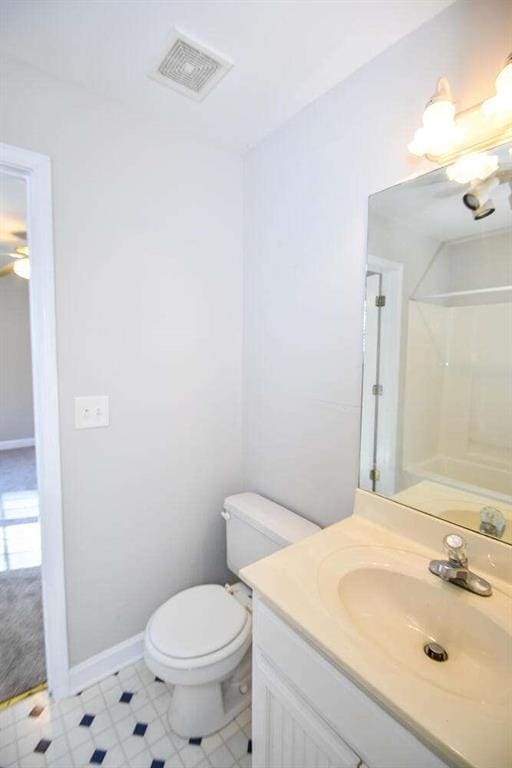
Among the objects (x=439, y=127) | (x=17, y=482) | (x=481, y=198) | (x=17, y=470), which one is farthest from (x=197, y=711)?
(x=17, y=470)

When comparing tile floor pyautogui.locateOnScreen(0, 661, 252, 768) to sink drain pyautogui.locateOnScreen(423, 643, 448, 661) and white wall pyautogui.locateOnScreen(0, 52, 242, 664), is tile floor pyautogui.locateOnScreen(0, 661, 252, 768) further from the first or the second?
sink drain pyautogui.locateOnScreen(423, 643, 448, 661)

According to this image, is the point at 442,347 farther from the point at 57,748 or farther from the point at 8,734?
the point at 8,734

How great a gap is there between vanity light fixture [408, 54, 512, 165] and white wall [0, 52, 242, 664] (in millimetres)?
975

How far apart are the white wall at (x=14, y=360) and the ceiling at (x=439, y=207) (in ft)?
15.8

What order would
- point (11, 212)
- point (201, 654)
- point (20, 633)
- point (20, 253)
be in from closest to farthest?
1. point (201, 654)
2. point (20, 633)
3. point (11, 212)
4. point (20, 253)

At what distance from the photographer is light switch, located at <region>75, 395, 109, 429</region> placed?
4.46ft

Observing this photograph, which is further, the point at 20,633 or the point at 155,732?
the point at 20,633

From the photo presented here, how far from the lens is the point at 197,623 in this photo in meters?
1.27

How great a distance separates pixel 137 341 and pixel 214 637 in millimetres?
1153

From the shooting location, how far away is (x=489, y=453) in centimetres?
97

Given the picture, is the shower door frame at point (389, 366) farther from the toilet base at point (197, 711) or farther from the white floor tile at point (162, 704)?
the white floor tile at point (162, 704)

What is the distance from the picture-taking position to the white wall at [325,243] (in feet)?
3.25

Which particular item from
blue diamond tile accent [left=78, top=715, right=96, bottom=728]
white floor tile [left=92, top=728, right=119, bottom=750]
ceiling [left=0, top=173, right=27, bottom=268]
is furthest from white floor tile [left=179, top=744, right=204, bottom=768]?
ceiling [left=0, top=173, right=27, bottom=268]

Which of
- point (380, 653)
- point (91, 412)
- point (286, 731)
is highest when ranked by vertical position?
point (91, 412)
